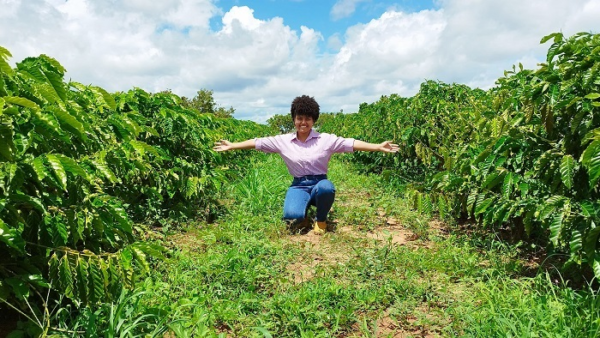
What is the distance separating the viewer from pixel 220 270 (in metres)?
3.41

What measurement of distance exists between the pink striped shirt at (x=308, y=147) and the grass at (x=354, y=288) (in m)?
0.75

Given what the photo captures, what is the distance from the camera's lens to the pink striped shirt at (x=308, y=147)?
4781mm

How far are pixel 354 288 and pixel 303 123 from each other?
2.19 metres

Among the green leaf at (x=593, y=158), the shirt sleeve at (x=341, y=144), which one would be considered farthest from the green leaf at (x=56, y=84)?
the shirt sleeve at (x=341, y=144)

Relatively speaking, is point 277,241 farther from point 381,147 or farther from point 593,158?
point 593,158

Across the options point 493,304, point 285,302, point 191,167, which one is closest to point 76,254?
point 285,302

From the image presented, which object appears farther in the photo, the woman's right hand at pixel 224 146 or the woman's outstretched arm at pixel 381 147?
the woman's right hand at pixel 224 146

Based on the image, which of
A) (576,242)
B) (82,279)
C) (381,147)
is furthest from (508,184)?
(82,279)

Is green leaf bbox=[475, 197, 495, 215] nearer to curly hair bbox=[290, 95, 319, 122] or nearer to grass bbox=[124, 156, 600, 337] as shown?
grass bbox=[124, 156, 600, 337]

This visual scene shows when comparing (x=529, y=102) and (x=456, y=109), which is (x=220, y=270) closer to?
(x=529, y=102)

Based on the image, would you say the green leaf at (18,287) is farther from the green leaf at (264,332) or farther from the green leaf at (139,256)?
the green leaf at (264,332)

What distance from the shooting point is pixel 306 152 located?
482 cm

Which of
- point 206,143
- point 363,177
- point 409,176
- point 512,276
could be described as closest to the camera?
point 512,276

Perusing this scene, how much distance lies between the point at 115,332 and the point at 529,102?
10.1 feet
